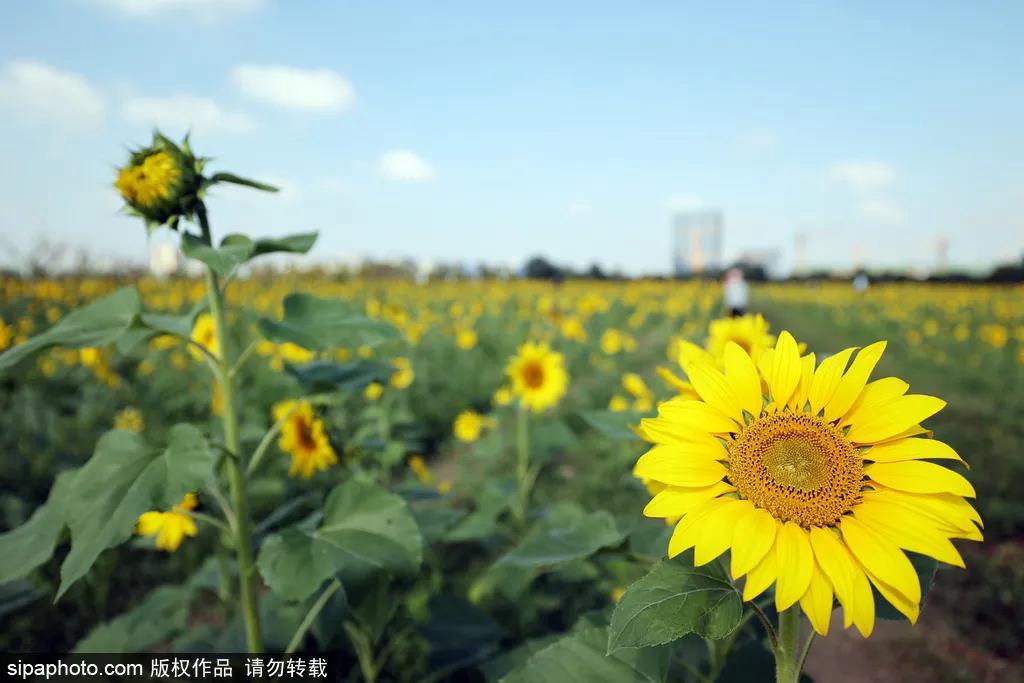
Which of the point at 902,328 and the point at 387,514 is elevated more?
the point at 387,514

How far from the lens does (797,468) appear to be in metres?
0.82

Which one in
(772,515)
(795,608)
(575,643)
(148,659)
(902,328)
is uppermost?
(772,515)

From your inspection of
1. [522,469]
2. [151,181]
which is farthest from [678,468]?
[522,469]

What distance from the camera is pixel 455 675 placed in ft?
7.57

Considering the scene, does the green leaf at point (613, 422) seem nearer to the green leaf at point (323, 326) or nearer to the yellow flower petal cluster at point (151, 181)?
the green leaf at point (323, 326)

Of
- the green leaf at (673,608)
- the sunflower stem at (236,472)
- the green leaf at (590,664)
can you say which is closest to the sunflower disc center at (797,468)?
the green leaf at (673,608)

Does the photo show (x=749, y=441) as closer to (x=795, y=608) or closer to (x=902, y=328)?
(x=795, y=608)

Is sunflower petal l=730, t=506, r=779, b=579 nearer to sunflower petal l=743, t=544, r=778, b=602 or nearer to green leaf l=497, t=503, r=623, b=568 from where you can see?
sunflower petal l=743, t=544, r=778, b=602

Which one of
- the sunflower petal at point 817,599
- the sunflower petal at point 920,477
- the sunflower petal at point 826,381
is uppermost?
the sunflower petal at point 826,381

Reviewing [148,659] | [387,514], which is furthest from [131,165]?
[148,659]

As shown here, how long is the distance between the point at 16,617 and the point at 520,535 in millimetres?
2166

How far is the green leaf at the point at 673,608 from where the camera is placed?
77cm

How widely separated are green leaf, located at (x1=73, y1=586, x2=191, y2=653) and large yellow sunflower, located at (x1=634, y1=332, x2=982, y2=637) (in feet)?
4.78

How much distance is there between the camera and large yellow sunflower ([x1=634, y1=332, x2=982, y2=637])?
0.75 m
